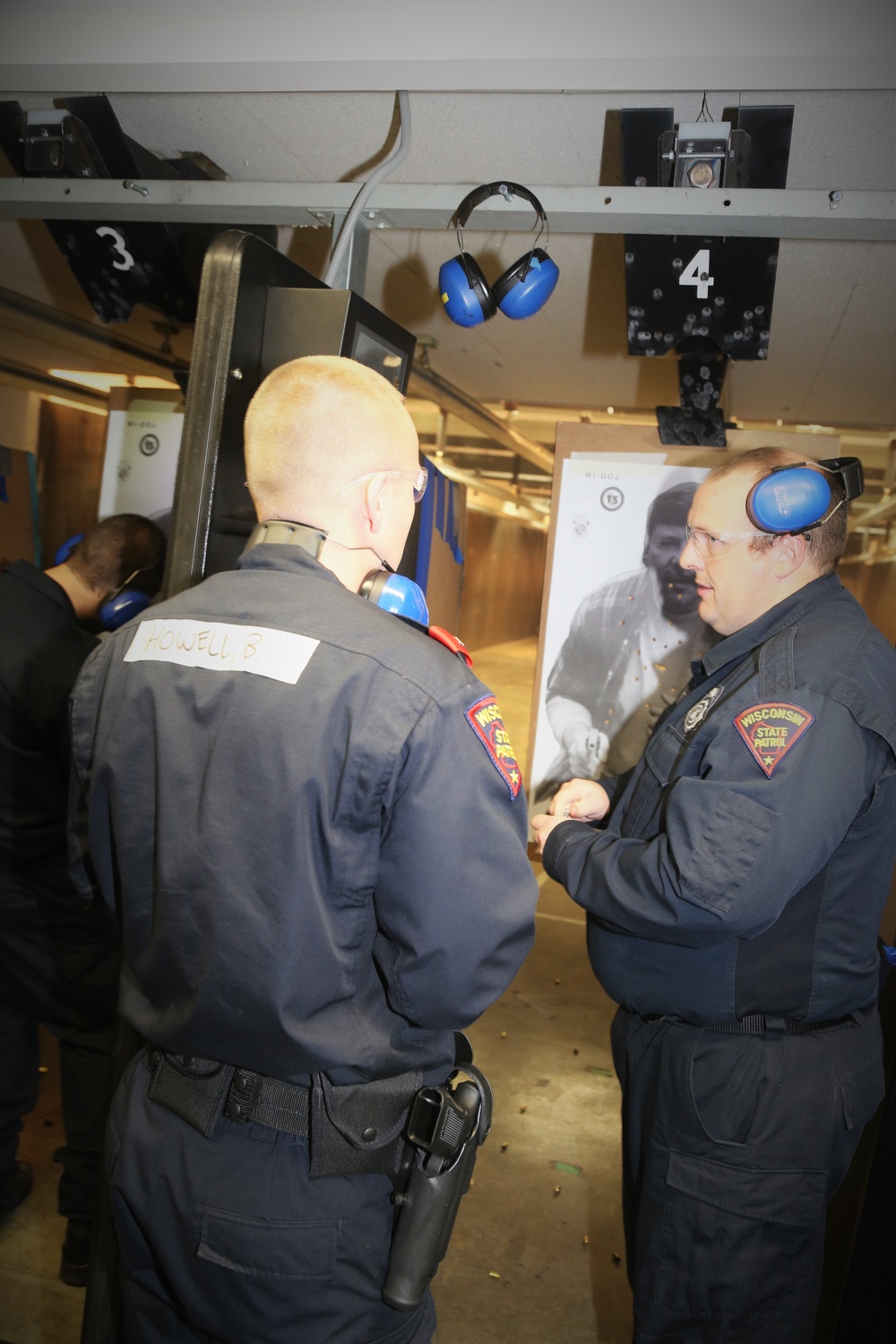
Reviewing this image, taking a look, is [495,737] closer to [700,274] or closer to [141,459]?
[700,274]

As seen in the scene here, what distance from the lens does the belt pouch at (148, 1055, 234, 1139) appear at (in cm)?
117

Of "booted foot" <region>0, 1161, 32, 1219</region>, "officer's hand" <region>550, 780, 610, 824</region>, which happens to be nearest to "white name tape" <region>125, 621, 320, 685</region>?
"officer's hand" <region>550, 780, 610, 824</region>

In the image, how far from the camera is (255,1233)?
1.11m

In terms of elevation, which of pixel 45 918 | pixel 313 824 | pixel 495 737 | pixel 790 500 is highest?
pixel 790 500

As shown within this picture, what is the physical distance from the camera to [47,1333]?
2062 mm

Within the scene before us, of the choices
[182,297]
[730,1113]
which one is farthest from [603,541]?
[730,1113]

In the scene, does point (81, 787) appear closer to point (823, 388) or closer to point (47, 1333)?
point (47, 1333)

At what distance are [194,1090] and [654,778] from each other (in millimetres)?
986

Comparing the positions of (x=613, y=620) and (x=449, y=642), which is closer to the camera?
(x=449, y=642)

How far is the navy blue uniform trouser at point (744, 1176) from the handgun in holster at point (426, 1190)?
0.50 meters

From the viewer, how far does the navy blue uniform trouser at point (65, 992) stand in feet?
7.64

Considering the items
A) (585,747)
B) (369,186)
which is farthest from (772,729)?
(585,747)

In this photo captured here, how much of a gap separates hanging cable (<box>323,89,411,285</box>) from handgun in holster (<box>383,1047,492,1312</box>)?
1.53 metres

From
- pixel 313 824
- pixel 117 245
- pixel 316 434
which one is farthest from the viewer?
pixel 117 245
